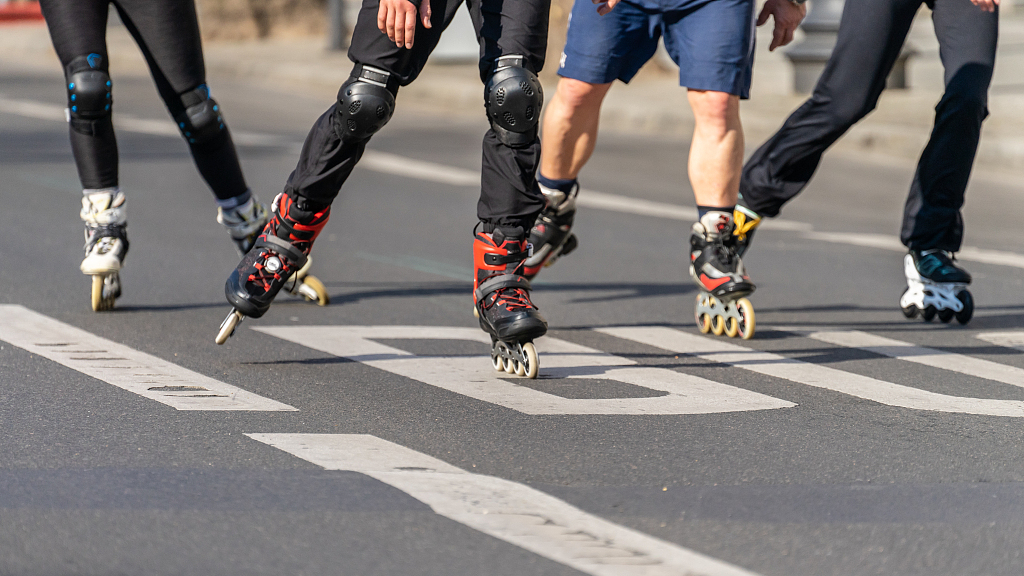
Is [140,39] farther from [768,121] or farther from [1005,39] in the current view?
[1005,39]

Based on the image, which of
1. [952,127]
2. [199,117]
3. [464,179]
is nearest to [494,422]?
[199,117]

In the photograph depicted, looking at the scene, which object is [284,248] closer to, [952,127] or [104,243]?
[104,243]

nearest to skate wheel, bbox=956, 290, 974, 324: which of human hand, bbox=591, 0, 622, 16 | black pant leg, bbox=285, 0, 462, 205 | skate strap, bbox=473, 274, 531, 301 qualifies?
human hand, bbox=591, 0, 622, 16

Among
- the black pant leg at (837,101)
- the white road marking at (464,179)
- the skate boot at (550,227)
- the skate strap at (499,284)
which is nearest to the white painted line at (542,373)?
the skate strap at (499,284)

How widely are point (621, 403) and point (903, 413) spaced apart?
2.39ft

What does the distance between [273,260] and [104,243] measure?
100 cm

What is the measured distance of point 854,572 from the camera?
2537 mm

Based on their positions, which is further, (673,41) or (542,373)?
(673,41)

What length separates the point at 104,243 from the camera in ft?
16.2

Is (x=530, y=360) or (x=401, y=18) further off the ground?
(x=401, y=18)

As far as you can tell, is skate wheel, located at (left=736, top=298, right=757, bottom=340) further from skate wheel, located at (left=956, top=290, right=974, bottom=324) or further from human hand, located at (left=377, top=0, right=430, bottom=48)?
human hand, located at (left=377, top=0, right=430, bottom=48)

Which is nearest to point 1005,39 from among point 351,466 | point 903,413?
point 903,413

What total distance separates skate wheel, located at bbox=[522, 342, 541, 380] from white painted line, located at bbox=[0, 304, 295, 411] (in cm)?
75

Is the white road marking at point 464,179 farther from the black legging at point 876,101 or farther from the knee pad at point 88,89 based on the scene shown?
the knee pad at point 88,89
